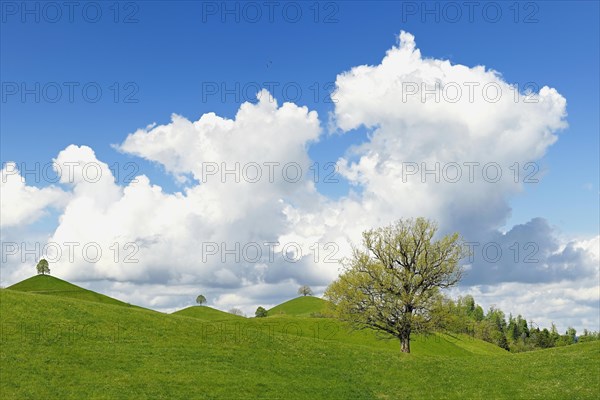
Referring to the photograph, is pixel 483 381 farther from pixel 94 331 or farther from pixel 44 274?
pixel 44 274

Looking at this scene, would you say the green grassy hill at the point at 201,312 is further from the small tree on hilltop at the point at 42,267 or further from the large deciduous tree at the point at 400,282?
the large deciduous tree at the point at 400,282

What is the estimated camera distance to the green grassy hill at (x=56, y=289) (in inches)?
6176

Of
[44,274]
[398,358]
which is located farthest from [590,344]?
[44,274]

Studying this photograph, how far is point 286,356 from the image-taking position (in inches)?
2151

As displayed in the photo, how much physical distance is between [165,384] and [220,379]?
4626mm

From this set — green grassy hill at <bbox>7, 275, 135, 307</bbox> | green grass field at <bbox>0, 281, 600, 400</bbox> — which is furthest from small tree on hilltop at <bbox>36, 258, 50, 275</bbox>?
green grass field at <bbox>0, 281, 600, 400</bbox>

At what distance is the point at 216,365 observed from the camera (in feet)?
158

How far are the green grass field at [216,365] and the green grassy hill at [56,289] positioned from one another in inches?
3876

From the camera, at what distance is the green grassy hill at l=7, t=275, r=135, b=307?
15688 cm

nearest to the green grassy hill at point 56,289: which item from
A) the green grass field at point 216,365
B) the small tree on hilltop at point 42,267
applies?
the small tree on hilltop at point 42,267

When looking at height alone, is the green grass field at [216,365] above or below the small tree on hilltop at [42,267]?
below

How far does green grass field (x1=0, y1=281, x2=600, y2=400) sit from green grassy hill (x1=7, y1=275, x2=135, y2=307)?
323ft

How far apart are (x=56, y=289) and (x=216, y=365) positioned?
449ft

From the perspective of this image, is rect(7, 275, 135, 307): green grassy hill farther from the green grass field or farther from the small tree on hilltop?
the green grass field
